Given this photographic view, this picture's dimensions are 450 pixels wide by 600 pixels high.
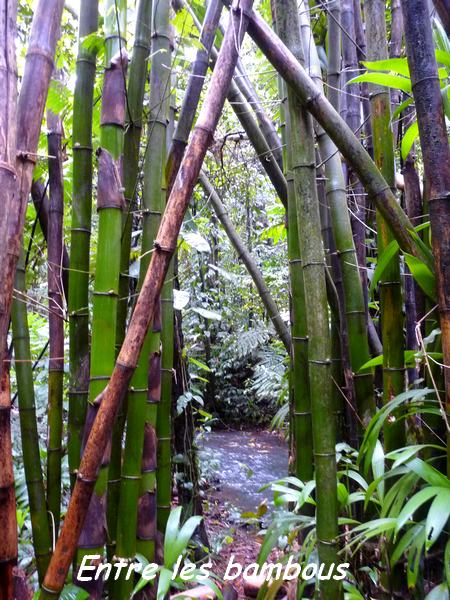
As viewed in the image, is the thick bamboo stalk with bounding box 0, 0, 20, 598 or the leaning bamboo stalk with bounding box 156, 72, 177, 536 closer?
the thick bamboo stalk with bounding box 0, 0, 20, 598

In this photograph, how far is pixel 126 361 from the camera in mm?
712

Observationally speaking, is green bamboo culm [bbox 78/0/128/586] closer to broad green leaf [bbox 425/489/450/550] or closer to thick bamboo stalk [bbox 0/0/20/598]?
thick bamboo stalk [bbox 0/0/20/598]

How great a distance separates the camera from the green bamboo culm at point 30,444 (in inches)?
47.1

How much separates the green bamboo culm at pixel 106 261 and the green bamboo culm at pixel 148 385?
0.32 feet

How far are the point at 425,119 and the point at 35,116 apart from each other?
609 mm

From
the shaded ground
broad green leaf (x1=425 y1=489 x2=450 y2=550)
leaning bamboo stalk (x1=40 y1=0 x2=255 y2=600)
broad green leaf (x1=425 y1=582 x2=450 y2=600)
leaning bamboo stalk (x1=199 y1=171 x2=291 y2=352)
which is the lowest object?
the shaded ground

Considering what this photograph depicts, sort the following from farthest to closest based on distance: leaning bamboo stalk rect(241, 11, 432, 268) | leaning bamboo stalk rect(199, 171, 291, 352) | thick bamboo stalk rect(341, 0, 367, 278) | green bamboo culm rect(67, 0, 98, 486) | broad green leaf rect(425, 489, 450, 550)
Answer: leaning bamboo stalk rect(199, 171, 291, 352) < thick bamboo stalk rect(341, 0, 367, 278) < green bamboo culm rect(67, 0, 98, 486) < leaning bamboo stalk rect(241, 11, 432, 268) < broad green leaf rect(425, 489, 450, 550)

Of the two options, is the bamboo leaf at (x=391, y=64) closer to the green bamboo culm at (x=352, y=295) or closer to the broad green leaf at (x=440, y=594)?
the green bamboo culm at (x=352, y=295)

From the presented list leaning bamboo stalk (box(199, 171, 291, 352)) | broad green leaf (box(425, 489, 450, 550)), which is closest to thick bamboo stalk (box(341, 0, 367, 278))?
leaning bamboo stalk (box(199, 171, 291, 352))

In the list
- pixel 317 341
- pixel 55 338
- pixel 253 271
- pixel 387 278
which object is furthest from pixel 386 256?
pixel 253 271

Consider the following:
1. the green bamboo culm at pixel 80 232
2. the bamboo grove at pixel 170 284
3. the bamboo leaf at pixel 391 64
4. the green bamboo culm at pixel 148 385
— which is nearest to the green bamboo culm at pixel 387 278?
the bamboo grove at pixel 170 284

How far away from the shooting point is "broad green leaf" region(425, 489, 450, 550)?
646 mm

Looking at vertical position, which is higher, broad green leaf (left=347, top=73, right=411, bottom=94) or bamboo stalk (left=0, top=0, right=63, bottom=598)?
broad green leaf (left=347, top=73, right=411, bottom=94)

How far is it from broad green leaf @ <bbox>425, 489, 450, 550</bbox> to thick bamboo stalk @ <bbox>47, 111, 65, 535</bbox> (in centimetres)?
93
